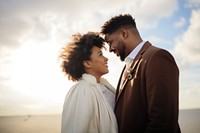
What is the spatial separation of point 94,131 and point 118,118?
363 millimetres

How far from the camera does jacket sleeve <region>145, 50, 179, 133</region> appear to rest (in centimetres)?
304

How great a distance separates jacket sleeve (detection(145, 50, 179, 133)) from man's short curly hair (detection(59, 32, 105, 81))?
143 cm

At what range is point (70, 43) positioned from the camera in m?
4.59

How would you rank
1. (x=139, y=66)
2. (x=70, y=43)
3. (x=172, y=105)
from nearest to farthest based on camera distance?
(x=172, y=105)
(x=139, y=66)
(x=70, y=43)

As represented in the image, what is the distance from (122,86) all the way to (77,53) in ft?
3.57

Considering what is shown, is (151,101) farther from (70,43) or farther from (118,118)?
(70,43)

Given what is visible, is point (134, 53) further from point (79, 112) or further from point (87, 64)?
point (79, 112)

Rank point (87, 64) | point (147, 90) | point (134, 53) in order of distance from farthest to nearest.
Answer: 1. point (87, 64)
2. point (134, 53)
3. point (147, 90)

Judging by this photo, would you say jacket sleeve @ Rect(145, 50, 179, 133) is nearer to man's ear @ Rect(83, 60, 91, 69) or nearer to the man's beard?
the man's beard

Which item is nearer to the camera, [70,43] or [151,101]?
[151,101]

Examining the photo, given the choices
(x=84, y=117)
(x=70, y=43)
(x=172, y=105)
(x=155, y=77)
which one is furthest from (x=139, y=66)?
(x=70, y=43)

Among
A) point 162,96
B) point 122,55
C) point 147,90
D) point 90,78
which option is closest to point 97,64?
point 90,78

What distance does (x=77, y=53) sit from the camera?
445 cm

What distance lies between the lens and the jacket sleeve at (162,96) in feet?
9.97
